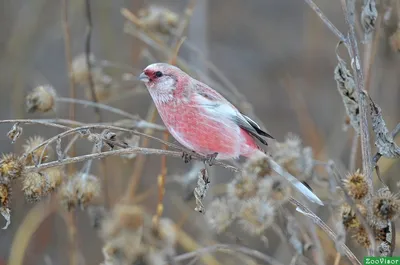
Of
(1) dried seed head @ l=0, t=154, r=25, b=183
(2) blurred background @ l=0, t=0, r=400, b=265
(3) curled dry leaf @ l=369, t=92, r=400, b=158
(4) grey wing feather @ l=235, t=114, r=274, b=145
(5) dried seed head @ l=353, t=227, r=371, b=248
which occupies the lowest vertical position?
(1) dried seed head @ l=0, t=154, r=25, b=183

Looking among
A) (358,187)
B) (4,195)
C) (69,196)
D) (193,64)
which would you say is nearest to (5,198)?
(4,195)

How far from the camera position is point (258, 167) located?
1018mm

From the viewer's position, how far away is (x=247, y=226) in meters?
1.18

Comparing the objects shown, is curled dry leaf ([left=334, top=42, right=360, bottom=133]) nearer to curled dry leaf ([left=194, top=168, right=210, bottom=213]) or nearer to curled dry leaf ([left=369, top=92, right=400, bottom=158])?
curled dry leaf ([left=369, top=92, right=400, bottom=158])

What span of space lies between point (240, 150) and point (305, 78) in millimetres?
2537

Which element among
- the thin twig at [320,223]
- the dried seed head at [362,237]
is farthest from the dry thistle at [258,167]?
the dried seed head at [362,237]

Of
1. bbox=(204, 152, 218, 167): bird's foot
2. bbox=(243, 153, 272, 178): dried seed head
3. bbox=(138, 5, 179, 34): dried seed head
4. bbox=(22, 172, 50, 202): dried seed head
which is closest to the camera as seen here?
bbox=(243, 153, 272, 178): dried seed head

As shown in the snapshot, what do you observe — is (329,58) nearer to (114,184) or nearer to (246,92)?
(246,92)

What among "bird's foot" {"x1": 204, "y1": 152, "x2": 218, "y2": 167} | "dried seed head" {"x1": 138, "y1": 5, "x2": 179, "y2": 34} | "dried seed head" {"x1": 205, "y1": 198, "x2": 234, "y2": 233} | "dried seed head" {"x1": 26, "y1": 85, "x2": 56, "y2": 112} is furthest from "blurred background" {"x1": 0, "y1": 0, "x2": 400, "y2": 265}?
"dried seed head" {"x1": 205, "y1": 198, "x2": 234, "y2": 233}

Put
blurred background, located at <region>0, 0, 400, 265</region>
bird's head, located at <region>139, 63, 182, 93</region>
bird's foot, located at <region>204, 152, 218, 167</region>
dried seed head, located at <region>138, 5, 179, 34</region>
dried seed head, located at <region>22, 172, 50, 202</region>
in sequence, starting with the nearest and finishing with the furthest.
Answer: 1. dried seed head, located at <region>22, 172, 50, 202</region>
2. bird's foot, located at <region>204, 152, 218, 167</region>
3. bird's head, located at <region>139, 63, 182, 93</region>
4. dried seed head, located at <region>138, 5, 179, 34</region>
5. blurred background, located at <region>0, 0, 400, 265</region>

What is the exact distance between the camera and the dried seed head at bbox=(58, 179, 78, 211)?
59.4 inches

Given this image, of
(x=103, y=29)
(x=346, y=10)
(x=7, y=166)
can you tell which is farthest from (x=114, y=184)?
(x=346, y=10)

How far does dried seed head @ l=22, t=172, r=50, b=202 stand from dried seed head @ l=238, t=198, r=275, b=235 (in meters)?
0.42

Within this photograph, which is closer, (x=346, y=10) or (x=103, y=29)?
(x=346, y=10)
